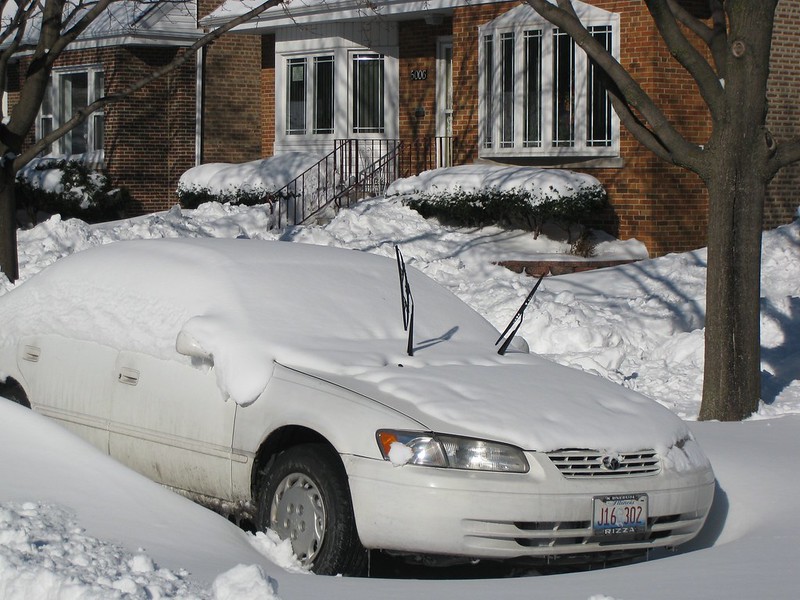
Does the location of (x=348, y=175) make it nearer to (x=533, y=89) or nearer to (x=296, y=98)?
(x=296, y=98)

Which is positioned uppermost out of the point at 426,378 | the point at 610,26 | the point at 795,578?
the point at 610,26

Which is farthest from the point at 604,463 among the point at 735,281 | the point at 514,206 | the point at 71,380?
the point at 514,206

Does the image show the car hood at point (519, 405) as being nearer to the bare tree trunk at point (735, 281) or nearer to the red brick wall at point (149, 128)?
the bare tree trunk at point (735, 281)

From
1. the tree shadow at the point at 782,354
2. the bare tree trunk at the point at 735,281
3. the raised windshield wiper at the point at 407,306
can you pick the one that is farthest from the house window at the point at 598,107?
the raised windshield wiper at the point at 407,306

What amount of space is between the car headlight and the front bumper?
0.13ft

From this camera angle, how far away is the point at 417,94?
2238 cm

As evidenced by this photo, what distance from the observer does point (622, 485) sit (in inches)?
217

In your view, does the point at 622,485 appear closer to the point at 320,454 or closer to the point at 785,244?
the point at 320,454

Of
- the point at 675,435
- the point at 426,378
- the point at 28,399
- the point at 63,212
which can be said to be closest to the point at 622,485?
the point at 675,435

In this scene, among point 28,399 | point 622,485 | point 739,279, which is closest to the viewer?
point 622,485

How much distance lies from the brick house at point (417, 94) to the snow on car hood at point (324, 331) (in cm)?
970

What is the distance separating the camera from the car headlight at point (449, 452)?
17.3ft

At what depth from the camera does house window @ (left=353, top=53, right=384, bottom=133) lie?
2305cm

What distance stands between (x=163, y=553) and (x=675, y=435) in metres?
2.50
